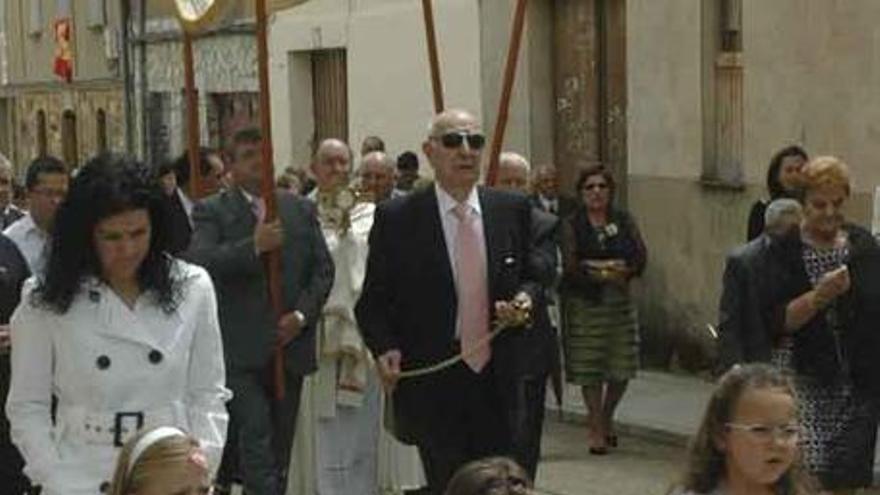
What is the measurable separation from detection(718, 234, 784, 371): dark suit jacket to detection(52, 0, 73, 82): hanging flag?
1123 inches

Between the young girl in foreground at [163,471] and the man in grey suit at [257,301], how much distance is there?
402cm

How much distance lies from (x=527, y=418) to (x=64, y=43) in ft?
94.3

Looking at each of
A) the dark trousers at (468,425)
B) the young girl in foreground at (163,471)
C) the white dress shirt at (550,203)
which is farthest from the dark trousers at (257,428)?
the white dress shirt at (550,203)

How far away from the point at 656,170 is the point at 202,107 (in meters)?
11.7

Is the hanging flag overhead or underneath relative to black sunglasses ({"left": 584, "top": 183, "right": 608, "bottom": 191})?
overhead

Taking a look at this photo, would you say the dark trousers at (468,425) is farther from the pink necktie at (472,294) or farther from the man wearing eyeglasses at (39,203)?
the man wearing eyeglasses at (39,203)

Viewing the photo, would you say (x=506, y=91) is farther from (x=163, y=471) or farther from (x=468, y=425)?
(x=163, y=471)

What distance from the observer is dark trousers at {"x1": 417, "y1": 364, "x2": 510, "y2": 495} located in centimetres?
897

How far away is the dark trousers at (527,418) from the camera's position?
898 cm

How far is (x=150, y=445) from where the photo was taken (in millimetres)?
5742

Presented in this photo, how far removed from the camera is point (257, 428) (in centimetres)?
999

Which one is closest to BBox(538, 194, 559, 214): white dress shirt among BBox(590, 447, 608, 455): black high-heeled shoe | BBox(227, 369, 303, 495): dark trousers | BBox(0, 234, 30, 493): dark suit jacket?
BBox(590, 447, 608, 455): black high-heeled shoe

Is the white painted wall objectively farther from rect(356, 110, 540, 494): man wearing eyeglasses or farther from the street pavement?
rect(356, 110, 540, 494): man wearing eyeglasses

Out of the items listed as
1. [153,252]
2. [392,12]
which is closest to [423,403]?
[153,252]
